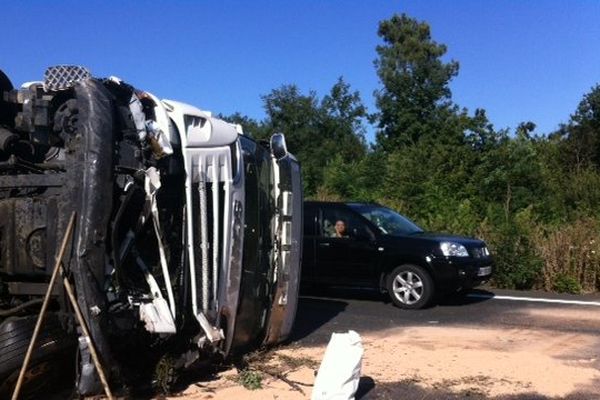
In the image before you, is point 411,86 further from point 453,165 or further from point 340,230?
point 340,230

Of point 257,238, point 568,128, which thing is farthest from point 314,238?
point 568,128

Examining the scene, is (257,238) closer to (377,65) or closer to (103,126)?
(103,126)

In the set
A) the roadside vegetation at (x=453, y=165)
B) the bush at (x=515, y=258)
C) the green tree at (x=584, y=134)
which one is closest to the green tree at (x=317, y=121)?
the roadside vegetation at (x=453, y=165)

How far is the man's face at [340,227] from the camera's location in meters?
11.9

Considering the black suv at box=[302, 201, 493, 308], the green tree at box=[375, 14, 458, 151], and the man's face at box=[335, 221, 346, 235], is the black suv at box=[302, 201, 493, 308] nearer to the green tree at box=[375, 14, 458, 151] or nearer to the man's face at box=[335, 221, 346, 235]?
the man's face at box=[335, 221, 346, 235]

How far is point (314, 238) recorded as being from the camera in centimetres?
1203

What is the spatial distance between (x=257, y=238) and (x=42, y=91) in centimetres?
257

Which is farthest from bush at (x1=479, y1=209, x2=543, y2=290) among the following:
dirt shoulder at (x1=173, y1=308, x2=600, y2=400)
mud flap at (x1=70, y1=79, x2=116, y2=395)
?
mud flap at (x1=70, y1=79, x2=116, y2=395)

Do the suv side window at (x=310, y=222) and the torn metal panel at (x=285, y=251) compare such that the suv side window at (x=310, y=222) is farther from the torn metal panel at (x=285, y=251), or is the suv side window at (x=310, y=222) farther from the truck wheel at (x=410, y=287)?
the torn metal panel at (x=285, y=251)

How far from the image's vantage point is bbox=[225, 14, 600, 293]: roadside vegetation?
13688 millimetres

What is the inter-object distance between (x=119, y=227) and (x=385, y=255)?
254 inches

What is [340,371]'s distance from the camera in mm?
5906

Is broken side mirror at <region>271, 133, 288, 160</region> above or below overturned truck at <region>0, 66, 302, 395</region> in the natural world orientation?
above

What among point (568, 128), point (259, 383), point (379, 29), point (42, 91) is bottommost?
point (259, 383)
